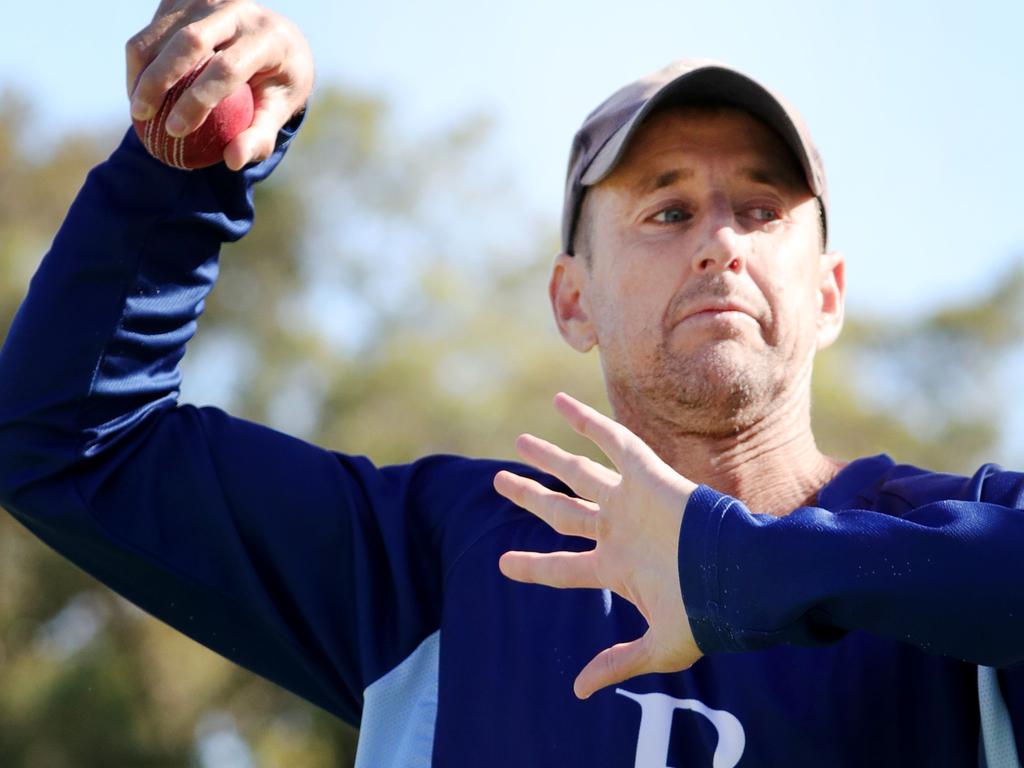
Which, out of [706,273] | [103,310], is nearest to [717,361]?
[706,273]

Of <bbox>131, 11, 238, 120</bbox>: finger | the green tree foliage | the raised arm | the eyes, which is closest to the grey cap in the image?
the eyes

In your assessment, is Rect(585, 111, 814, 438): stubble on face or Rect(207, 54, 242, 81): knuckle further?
Rect(585, 111, 814, 438): stubble on face

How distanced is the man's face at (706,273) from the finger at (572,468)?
71 centimetres

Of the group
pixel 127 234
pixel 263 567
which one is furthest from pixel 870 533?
pixel 127 234

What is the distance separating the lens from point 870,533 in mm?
1776

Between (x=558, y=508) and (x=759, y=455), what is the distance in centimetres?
85

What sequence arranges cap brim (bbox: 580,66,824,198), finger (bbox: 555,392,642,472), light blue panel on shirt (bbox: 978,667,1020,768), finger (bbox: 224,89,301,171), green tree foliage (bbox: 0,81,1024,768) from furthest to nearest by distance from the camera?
green tree foliage (bbox: 0,81,1024,768) → cap brim (bbox: 580,66,824,198) → finger (bbox: 224,89,301,171) → light blue panel on shirt (bbox: 978,667,1020,768) → finger (bbox: 555,392,642,472)

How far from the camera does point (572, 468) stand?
1942 millimetres

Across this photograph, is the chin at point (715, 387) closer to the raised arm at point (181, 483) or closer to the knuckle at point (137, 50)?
the raised arm at point (181, 483)

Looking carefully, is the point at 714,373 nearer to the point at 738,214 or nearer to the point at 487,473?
the point at 738,214

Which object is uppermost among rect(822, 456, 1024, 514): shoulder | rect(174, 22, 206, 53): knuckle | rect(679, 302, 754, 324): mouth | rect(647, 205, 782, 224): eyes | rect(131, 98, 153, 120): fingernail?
rect(647, 205, 782, 224): eyes

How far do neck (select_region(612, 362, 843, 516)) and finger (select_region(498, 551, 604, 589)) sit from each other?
2.51 feet

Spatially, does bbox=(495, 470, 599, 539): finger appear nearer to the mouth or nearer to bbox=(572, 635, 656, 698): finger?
bbox=(572, 635, 656, 698): finger

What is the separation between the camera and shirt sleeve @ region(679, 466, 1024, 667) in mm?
1732
